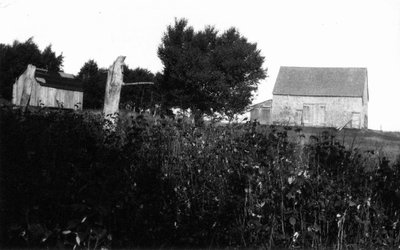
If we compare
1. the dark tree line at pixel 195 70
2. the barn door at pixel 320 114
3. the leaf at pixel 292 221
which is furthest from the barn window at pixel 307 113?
the leaf at pixel 292 221

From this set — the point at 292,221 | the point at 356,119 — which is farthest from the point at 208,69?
the point at 292,221

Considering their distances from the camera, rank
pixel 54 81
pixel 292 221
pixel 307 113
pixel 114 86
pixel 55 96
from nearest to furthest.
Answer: pixel 292 221 → pixel 114 86 → pixel 55 96 → pixel 54 81 → pixel 307 113

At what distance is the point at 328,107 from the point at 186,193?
1623 inches

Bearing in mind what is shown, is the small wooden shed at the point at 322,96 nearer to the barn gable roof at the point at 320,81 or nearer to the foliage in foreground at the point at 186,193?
the barn gable roof at the point at 320,81

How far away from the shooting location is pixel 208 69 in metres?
37.9

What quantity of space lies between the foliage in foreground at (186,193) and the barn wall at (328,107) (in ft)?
124

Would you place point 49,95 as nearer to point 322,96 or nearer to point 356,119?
point 322,96

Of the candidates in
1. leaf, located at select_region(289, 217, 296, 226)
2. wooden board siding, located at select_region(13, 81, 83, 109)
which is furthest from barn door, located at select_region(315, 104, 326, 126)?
leaf, located at select_region(289, 217, 296, 226)

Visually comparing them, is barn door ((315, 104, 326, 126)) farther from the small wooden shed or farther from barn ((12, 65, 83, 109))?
barn ((12, 65, 83, 109))

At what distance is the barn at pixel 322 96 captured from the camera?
42625 mm

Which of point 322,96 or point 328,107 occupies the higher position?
point 322,96

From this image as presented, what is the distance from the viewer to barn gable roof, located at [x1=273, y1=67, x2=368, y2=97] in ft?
142

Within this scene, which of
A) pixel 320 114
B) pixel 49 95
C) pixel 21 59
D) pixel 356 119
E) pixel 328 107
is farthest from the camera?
pixel 320 114

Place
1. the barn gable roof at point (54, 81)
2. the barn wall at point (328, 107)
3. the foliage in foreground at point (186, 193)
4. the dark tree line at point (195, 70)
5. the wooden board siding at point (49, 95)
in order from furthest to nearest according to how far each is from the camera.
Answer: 1. the barn wall at point (328, 107)
2. the dark tree line at point (195, 70)
3. the barn gable roof at point (54, 81)
4. the wooden board siding at point (49, 95)
5. the foliage in foreground at point (186, 193)
